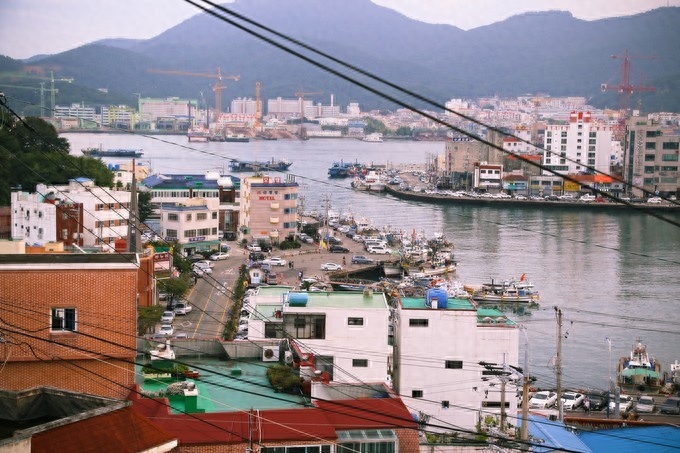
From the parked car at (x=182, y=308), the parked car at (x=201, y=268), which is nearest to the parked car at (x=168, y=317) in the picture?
the parked car at (x=182, y=308)

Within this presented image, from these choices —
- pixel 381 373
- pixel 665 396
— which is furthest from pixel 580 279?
pixel 381 373

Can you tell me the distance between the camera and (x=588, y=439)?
2418 mm

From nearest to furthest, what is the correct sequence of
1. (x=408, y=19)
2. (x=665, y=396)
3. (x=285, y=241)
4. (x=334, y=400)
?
1. (x=334, y=400)
2. (x=665, y=396)
3. (x=285, y=241)
4. (x=408, y=19)

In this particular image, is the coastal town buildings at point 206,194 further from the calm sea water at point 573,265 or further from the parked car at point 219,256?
the calm sea water at point 573,265

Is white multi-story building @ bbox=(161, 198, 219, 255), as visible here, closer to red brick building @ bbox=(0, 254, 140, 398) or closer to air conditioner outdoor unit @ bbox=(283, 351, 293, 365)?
air conditioner outdoor unit @ bbox=(283, 351, 293, 365)

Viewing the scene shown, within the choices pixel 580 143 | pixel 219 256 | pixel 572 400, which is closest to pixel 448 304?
pixel 572 400

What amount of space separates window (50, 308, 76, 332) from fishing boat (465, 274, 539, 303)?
5.24 meters

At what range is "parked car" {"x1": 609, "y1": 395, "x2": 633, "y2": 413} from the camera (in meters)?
3.75

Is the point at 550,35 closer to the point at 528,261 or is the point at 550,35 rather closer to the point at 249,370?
the point at 528,261

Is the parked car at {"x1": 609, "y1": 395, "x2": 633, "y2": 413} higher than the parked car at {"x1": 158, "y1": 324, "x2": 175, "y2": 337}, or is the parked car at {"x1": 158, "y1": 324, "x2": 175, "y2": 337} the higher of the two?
the parked car at {"x1": 158, "y1": 324, "x2": 175, "y2": 337}

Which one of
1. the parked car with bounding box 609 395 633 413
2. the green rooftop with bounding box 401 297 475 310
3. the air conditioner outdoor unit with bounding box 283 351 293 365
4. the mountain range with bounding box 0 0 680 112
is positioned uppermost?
the mountain range with bounding box 0 0 680 112

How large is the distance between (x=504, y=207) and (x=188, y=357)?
12143 millimetres

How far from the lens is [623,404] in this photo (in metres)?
3.84

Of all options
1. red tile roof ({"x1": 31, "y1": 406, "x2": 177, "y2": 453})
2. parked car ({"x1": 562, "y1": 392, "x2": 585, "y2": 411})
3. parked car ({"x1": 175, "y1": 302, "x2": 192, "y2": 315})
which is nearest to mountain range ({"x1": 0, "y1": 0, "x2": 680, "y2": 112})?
parked car ({"x1": 175, "y1": 302, "x2": 192, "y2": 315})
